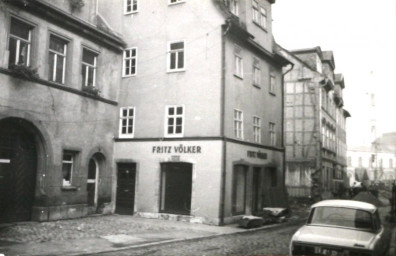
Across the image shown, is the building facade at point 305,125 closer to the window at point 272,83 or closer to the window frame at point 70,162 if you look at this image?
the window at point 272,83

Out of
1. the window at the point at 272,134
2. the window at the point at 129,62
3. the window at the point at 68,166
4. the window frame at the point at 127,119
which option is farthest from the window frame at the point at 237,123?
the window at the point at 68,166

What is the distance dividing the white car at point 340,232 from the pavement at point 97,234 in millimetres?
3038

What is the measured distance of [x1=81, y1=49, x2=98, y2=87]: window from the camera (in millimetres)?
19484

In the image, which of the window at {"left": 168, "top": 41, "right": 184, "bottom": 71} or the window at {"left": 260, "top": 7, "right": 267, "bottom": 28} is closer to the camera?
the window at {"left": 168, "top": 41, "right": 184, "bottom": 71}

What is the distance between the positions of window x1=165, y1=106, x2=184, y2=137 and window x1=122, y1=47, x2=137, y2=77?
10.5ft

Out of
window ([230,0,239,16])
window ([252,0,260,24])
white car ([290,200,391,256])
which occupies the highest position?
window ([252,0,260,24])

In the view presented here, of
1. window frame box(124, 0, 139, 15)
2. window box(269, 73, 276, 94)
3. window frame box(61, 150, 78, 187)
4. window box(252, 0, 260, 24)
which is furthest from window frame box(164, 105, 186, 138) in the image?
window box(269, 73, 276, 94)

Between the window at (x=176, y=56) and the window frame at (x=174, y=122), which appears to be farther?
the window at (x=176, y=56)

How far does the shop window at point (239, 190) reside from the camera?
779 inches

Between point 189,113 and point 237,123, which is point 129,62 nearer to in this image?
point 189,113

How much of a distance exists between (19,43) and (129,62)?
6.67 metres

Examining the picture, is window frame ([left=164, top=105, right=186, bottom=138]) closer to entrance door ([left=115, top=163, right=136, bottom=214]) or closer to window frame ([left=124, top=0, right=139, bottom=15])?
entrance door ([left=115, top=163, right=136, bottom=214])

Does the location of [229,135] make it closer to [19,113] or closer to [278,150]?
[278,150]

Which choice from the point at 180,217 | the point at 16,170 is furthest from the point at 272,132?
the point at 16,170
